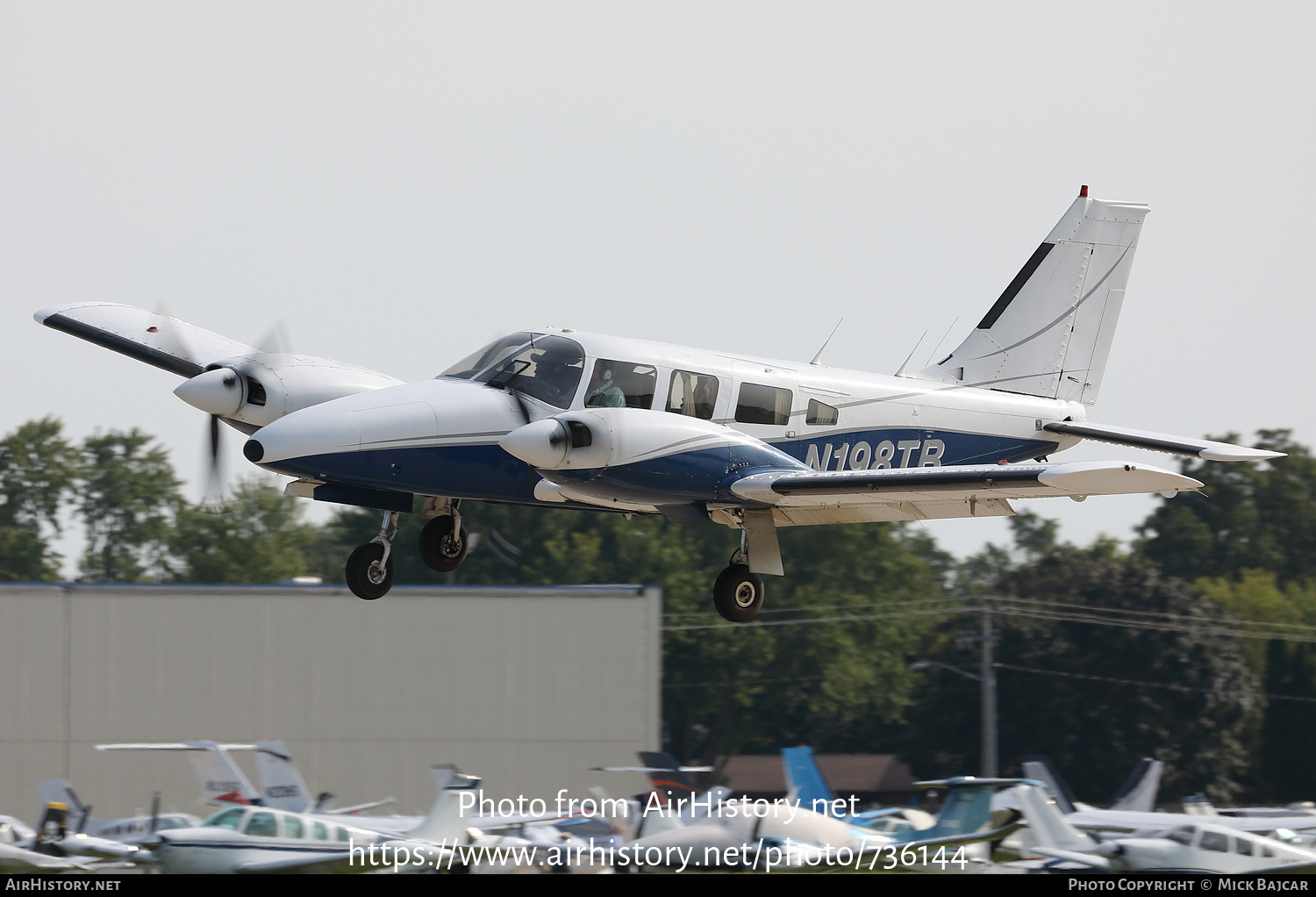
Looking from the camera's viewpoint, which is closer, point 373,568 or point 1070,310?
point 373,568

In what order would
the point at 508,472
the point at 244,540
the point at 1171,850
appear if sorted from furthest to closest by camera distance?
the point at 244,540, the point at 1171,850, the point at 508,472

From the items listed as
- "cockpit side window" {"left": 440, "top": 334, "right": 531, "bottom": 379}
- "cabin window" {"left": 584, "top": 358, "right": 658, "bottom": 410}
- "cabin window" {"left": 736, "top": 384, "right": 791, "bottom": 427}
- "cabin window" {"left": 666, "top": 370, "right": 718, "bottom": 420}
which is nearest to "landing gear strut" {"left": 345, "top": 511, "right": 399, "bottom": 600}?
"cockpit side window" {"left": 440, "top": 334, "right": 531, "bottom": 379}

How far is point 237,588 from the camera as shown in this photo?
38.9 metres

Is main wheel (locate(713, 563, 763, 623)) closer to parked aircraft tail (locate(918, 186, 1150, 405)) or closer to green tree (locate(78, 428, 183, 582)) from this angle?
parked aircraft tail (locate(918, 186, 1150, 405))

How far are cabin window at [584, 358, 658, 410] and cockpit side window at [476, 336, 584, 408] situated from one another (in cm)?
22

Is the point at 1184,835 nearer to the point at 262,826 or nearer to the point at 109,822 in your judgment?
the point at 262,826

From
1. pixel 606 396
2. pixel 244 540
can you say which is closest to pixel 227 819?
pixel 606 396

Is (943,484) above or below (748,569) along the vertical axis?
above

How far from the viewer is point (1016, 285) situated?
902 inches

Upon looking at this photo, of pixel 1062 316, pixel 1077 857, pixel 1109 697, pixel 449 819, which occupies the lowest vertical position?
pixel 1109 697

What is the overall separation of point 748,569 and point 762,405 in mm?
1904

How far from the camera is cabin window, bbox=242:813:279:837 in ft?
86.5
